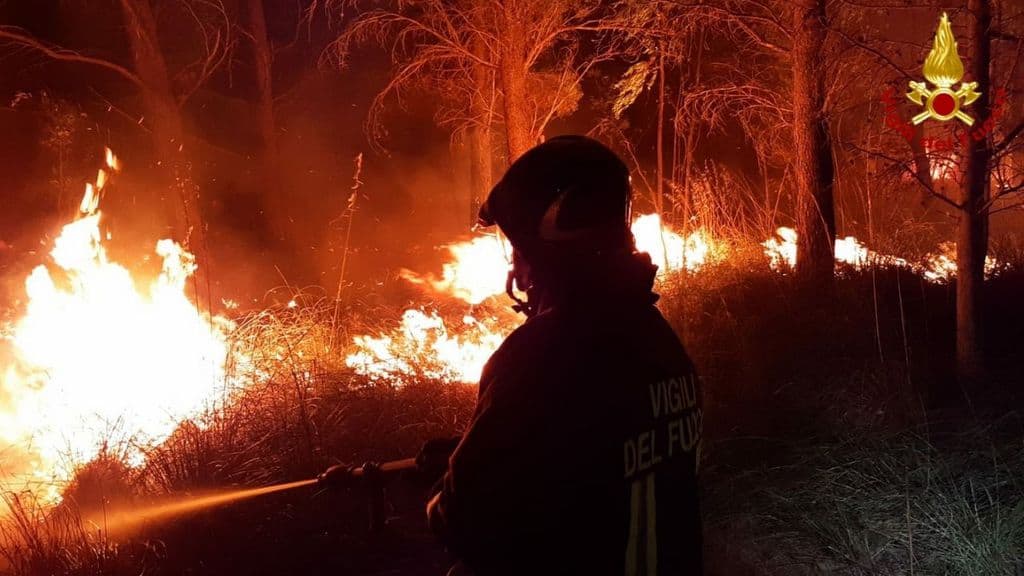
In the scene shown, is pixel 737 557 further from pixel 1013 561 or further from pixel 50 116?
pixel 50 116

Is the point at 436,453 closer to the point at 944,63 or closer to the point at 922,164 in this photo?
the point at 944,63

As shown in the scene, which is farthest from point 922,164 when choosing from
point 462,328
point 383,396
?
point 383,396

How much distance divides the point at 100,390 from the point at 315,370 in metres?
1.59

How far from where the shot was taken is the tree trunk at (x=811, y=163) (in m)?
8.01

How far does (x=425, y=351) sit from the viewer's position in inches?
286

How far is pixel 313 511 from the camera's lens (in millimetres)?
4746

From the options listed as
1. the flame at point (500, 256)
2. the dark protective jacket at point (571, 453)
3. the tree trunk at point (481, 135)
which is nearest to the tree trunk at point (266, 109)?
the tree trunk at point (481, 135)

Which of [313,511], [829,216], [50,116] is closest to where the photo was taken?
[313,511]

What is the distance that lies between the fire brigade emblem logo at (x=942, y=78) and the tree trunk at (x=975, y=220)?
0.15 m

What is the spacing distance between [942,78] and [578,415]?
18.1 ft

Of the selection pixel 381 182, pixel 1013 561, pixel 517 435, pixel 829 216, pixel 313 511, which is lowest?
pixel 1013 561

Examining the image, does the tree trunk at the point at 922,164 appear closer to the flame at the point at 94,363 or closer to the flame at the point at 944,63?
the flame at the point at 944,63

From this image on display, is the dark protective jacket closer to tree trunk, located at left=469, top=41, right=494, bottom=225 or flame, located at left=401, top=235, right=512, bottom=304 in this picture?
tree trunk, located at left=469, top=41, right=494, bottom=225

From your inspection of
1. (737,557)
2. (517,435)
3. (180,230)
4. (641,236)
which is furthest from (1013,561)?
(180,230)
